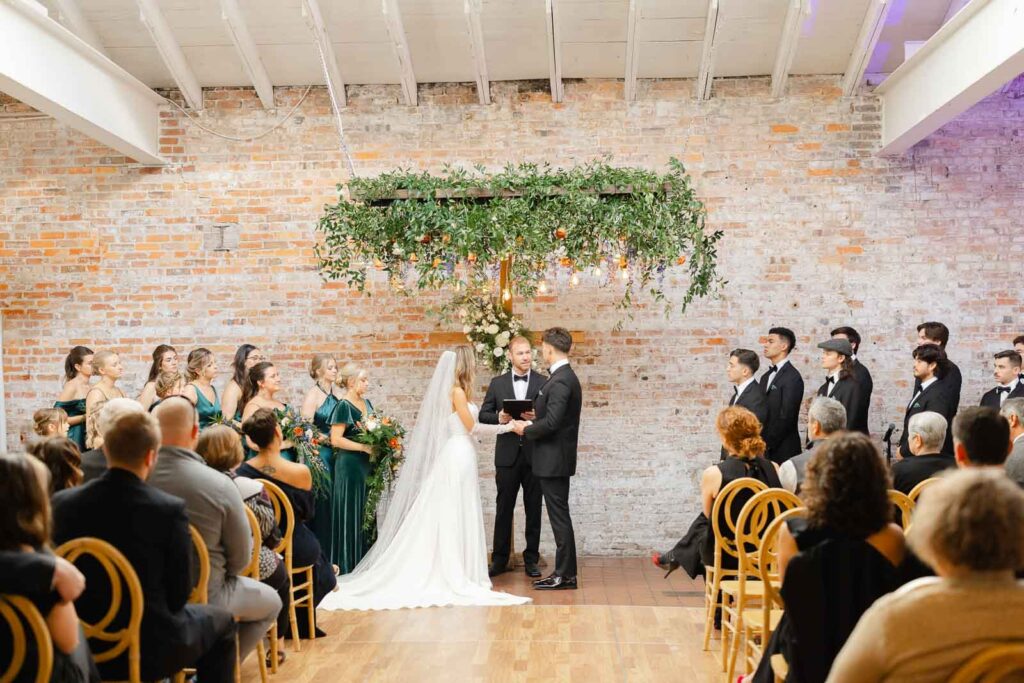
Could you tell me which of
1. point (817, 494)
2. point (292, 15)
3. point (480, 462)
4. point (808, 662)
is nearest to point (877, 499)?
point (817, 494)

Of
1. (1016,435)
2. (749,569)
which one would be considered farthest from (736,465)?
(1016,435)

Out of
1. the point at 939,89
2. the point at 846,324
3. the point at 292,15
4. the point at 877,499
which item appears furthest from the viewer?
the point at 846,324

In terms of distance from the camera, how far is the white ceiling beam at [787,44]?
780cm

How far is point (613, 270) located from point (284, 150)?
313cm

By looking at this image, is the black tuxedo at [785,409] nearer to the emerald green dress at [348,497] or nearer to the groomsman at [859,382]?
the groomsman at [859,382]

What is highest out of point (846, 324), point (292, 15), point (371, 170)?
point (292, 15)

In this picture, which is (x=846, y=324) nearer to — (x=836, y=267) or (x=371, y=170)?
(x=836, y=267)

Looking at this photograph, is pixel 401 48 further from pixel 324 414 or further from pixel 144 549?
pixel 144 549

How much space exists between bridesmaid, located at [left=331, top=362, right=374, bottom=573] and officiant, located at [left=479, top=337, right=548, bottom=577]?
1.01 meters

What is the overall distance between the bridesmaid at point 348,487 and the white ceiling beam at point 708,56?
13.0ft

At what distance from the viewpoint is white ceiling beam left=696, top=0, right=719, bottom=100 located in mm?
7908

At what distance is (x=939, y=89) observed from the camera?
7477 millimetres

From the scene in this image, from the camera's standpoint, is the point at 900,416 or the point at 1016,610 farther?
the point at 900,416

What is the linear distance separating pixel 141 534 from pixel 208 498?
0.56 m
